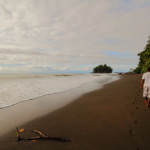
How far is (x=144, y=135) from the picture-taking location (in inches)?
97.5

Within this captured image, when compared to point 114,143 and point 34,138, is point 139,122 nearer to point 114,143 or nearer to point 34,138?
point 114,143

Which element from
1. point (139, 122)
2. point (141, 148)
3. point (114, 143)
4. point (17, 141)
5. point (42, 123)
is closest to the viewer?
point (141, 148)

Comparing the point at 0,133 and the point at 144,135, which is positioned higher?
the point at 144,135

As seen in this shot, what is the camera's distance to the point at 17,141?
2416mm

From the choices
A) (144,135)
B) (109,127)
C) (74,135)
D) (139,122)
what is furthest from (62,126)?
(139,122)

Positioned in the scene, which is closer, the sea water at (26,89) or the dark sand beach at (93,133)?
the dark sand beach at (93,133)

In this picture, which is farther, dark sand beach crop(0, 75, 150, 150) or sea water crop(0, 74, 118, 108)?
sea water crop(0, 74, 118, 108)

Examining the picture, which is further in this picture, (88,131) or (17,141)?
(88,131)

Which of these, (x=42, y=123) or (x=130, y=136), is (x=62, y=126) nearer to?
(x=42, y=123)

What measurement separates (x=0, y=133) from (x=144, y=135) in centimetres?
421

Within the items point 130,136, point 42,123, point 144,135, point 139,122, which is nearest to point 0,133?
point 42,123

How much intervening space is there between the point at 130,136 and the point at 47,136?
7.30 feet

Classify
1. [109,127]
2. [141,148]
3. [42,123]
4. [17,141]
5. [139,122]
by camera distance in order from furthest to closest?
1. [42,123]
2. [139,122]
3. [109,127]
4. [17,141]
5. [141,148]

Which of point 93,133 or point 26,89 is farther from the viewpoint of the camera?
point 26,89
